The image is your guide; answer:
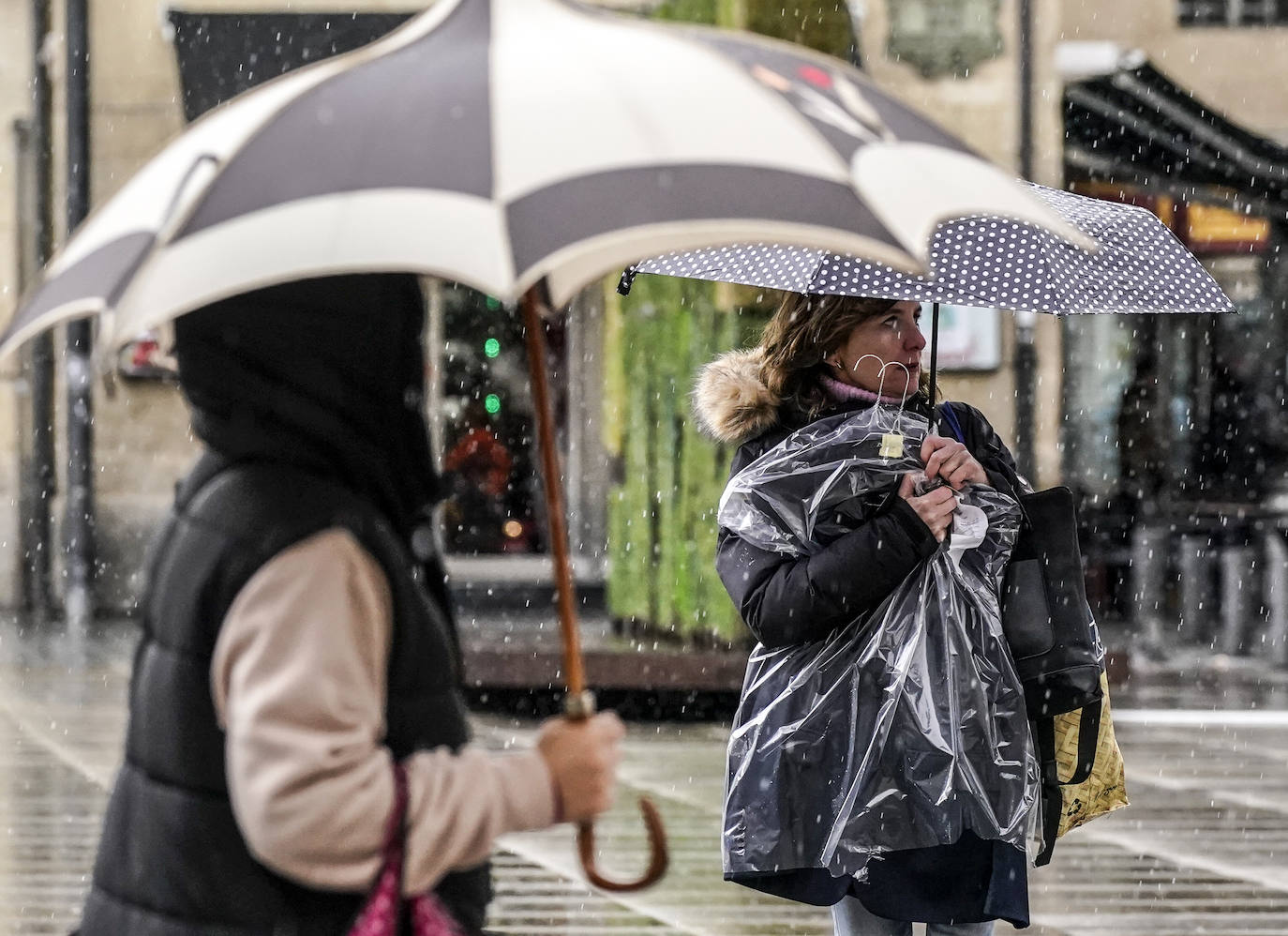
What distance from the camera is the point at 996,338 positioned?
1577 centimetres

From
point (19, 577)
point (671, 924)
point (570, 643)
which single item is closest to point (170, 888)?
point (570, 643)

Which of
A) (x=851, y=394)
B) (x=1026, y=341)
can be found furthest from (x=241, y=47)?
(x=851, y=394)

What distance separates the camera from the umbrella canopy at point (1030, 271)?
397cm

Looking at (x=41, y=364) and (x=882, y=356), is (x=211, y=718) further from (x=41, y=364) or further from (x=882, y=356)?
(x=41, y=364)

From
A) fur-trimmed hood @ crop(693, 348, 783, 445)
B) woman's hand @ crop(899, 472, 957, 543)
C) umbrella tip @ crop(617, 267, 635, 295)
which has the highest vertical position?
umbrella tip @ crop(617, 267, 635, 295)

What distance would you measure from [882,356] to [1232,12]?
15504mm

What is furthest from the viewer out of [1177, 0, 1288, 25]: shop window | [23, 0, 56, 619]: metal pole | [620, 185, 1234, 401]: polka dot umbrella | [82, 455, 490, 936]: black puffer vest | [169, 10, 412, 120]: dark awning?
[1177, 0, 1288, 25]: shop window

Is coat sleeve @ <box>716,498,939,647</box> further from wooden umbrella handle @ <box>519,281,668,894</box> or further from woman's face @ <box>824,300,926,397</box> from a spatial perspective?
wooden umbrella handle @ <box>519,281,668,894</box>

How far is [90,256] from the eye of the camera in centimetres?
225

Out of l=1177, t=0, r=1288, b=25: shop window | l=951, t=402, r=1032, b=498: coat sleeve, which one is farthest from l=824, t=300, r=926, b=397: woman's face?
l=1177, t=0, r=1288, b=25: shop window

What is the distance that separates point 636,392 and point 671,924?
20.1 ft

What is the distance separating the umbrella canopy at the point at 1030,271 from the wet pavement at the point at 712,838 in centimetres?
251

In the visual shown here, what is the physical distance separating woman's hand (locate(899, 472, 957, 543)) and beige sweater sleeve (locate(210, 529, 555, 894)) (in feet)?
5.23

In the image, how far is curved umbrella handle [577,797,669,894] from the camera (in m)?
2.38
